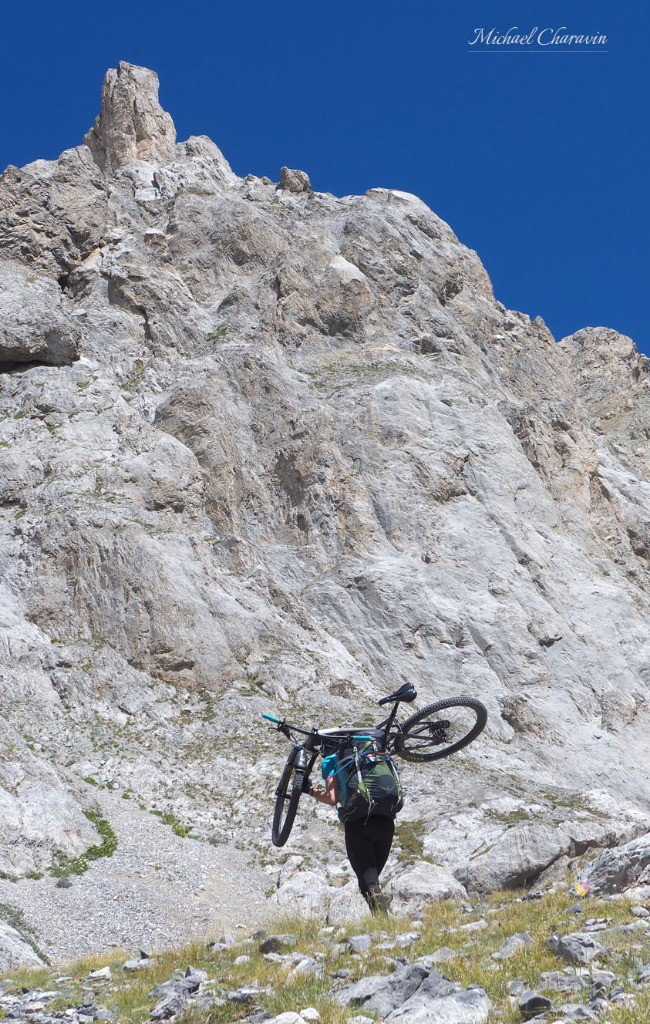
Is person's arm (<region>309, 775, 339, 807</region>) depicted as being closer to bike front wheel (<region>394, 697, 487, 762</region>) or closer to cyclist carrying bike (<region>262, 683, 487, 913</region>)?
cyclist carrying bike (<region>262, 683, 487, 913</region>)

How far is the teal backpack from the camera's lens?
11.5 meters

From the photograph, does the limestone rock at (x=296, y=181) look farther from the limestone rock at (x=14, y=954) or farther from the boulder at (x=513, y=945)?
the boulder at (x=513, y=945)

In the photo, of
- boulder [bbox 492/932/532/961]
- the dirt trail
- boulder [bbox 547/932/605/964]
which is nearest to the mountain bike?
boulder [bbox 492/932/532/961]

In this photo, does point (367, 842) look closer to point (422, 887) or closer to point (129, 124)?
point (422, 887)

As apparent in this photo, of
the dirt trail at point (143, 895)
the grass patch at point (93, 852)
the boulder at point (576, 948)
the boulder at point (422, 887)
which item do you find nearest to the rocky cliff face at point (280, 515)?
the grass patch at point (93, 852)

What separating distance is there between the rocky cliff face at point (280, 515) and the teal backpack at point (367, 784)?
14.7 metres

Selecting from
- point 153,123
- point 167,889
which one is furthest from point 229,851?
point 153,123

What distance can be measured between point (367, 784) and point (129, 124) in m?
91.1

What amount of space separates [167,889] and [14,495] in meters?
25.5

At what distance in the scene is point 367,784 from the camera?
1156 cm

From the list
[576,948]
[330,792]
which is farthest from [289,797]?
[576,948]

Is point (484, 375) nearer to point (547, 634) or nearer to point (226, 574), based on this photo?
point (547, 634)

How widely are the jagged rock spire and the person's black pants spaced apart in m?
81.9

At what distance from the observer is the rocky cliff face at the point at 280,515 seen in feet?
111
